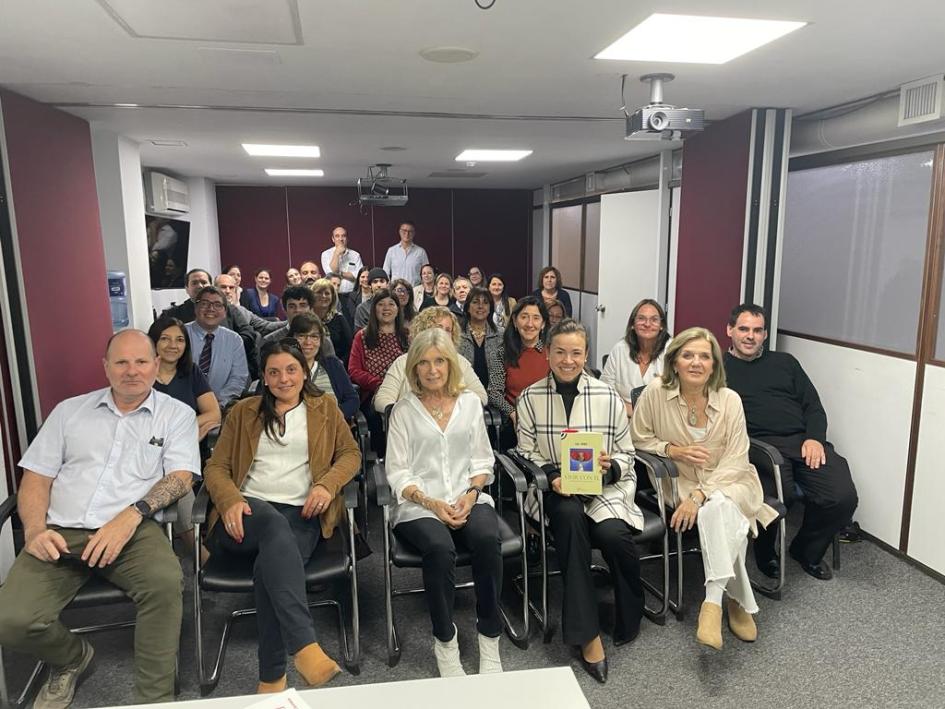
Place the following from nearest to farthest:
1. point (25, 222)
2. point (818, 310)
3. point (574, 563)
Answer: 1. point (574, 563)
2. point (25, 222)
3. point (818, 310)

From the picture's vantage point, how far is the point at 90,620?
308 cm

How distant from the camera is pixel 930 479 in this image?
11.3 ft

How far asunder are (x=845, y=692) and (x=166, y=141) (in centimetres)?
596

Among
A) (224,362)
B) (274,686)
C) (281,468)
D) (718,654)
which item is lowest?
(718,654)

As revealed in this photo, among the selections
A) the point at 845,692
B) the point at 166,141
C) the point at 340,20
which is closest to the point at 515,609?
the point at 845,692

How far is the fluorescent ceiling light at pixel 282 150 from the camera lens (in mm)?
6051

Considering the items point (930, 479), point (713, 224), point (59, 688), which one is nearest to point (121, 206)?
point (59, 688)

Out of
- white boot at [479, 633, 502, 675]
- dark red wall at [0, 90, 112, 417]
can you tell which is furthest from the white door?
dark red wall at [0, 90, 112, 417]

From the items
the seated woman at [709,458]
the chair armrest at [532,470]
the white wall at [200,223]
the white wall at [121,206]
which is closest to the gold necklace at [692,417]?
the seated woman at [709,458]

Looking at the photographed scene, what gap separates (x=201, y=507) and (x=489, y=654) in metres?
1.29

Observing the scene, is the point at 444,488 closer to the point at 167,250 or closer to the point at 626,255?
the point at 626,255

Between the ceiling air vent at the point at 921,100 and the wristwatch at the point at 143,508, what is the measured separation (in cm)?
402

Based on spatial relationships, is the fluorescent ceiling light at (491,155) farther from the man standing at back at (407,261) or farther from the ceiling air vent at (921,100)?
the ceiling air vent at (921,100)

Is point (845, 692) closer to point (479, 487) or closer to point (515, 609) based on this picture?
point (515, 609)
